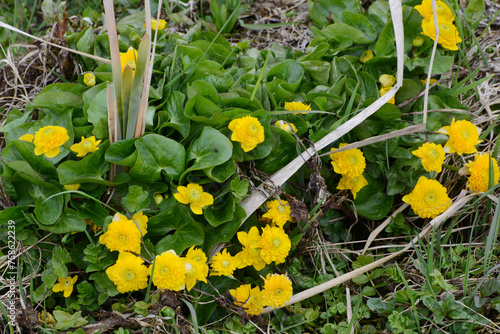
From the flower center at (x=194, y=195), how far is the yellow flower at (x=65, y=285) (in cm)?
52

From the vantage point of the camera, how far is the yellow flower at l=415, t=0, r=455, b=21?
1.92 m

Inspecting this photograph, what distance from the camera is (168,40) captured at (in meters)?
2.03

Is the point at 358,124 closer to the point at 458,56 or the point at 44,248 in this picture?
the point at 458,56

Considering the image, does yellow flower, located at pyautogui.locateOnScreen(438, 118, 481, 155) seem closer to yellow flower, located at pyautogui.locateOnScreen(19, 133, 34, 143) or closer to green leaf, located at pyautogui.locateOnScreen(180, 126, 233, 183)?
green leaf, located at pyautogui.locateOnScreen(180, 126, 233, 183)

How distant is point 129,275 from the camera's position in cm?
145

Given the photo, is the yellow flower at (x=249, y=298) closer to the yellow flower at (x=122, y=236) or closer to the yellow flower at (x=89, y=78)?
the yellow flower at (x=122, y=236)

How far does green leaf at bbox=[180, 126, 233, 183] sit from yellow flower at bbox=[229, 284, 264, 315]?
1.48 feet

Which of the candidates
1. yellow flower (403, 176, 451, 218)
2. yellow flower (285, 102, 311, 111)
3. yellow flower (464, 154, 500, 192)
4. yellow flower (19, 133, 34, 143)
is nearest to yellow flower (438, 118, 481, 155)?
yellow flower (464, 154, 500, 192)

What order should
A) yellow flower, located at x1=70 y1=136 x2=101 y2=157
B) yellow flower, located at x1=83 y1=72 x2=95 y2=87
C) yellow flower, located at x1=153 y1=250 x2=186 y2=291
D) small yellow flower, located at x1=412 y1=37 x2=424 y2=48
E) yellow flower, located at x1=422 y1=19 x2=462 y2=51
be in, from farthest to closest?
small yellow flower, located at x1=412 y1=37 x2=424 y2=48
yellow flower, located at x1=422 y1=19 x2=462 y2=51
yellow flower, located at x1=83 y1=72 x2=95 y2=87
yellow flower, located at x1=70 y1=136 x2=101 y2=157
yellow flower, located at x1=153 y1=250 x2=186 y2=291

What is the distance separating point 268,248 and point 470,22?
1650mm

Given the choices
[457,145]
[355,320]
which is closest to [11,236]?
[355,320]

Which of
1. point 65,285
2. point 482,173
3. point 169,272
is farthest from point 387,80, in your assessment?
point 65,285

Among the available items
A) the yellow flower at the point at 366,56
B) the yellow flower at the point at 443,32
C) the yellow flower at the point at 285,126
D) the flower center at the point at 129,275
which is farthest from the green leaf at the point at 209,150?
the yellow flower at the point at 443,32

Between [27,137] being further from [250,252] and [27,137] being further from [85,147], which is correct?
[250,252]
